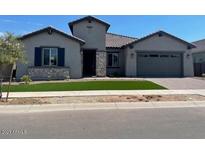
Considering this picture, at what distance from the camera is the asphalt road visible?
6.85 metres

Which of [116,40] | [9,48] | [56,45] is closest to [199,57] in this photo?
[116,40]

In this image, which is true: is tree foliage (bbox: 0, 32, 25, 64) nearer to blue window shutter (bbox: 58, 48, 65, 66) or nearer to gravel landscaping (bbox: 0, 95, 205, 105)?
gravel landscaping (bbox: 0, 95, 205, 105)

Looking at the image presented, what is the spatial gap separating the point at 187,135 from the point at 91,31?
20.7m

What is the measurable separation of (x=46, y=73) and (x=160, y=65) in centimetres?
1145

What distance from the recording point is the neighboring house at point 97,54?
23141 mm

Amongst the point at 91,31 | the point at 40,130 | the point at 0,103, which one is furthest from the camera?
the point at 91,31

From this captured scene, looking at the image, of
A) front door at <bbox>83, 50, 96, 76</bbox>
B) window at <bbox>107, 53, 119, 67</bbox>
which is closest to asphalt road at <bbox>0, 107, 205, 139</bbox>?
front door at <bbox>83, 50, 96, 76</bbox>

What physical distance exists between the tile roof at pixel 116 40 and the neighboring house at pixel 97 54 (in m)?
0.10

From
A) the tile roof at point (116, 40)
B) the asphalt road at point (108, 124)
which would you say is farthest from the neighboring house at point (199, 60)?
Result: the asphalt road at point (108, 124)

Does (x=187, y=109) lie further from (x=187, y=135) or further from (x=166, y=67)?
(x=166, y=67)

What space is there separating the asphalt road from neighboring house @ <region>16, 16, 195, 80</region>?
13.7 m

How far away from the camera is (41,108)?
10.8 m
